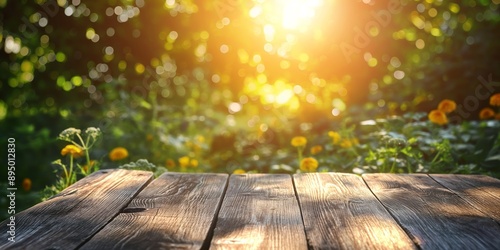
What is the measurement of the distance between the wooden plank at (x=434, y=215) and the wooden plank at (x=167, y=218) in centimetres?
44

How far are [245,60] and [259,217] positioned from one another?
4.30 meters

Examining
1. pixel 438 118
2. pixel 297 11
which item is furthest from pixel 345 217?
pixel 297 11

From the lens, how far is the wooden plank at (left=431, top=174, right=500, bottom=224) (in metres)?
1.52

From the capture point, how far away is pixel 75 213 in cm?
144

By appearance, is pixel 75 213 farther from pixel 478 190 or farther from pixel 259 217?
pixel 478 190

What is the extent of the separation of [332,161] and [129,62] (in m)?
2.75

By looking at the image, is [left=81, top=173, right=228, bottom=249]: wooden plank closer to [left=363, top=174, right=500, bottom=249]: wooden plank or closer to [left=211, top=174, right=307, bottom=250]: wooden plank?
[left=211, top=174, right=307, bottom=250]: wooden plank

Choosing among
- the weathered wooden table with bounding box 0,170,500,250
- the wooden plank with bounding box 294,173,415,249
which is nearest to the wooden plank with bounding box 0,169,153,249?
the weathered wooden table with bounding box 0,170,500,250

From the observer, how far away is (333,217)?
55.3 inches

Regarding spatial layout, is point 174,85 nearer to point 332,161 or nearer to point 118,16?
point 118,16

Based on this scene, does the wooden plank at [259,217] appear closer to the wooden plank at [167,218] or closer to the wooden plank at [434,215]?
the wooden plank at [167,218]

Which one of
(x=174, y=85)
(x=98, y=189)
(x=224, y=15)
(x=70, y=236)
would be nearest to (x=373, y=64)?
(x=224, y=15)

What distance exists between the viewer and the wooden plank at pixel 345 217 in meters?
1.20

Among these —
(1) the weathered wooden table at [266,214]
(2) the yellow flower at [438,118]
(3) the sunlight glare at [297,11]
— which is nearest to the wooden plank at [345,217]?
(1) the weathered wooden table at [266,214]
